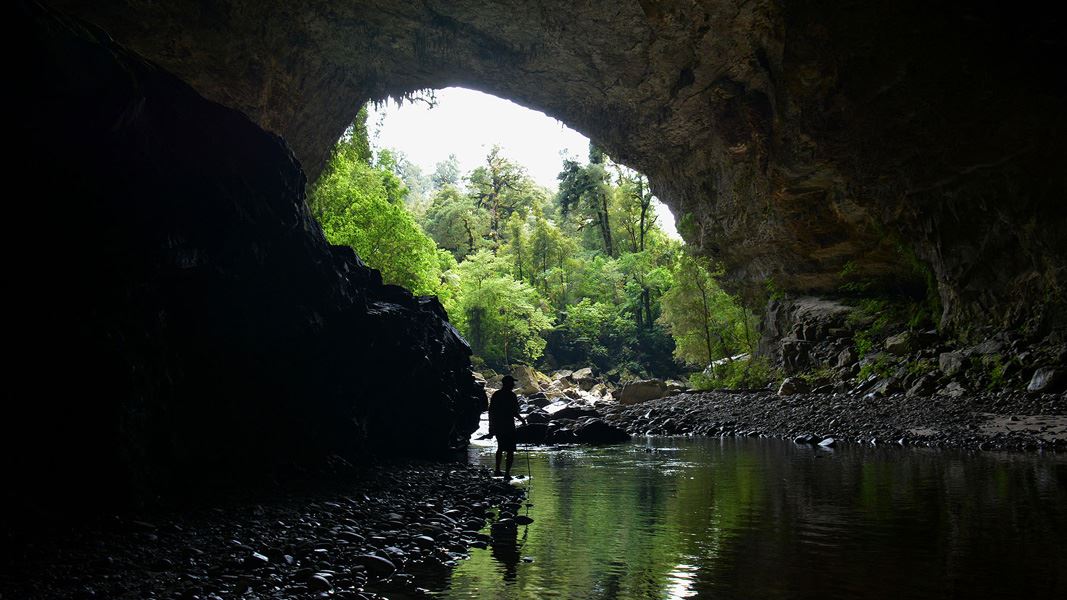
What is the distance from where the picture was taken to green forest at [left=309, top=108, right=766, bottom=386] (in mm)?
33219

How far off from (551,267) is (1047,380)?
48.4 m

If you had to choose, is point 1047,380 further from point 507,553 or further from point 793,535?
point 507,553

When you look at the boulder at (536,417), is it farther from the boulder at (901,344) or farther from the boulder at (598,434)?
the boulder at (901,344)

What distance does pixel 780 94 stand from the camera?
22125 mm

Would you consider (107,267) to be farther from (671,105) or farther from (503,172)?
(503,172)

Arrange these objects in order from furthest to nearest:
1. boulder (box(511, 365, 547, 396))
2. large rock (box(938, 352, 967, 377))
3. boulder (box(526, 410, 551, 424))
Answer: boulder (box(511, 365, 547, 396))
boulder (box(526, 410, 551, 424))
large rock (box(938, 352, 967, 377))

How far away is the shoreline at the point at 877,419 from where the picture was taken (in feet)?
46.3

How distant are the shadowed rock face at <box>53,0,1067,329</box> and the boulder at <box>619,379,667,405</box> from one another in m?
8.15

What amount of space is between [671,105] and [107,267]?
76.1 ft

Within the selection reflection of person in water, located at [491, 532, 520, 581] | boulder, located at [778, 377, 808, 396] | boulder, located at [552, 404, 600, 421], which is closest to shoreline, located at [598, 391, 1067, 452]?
boulder, located at [778, 377, 808, 396]

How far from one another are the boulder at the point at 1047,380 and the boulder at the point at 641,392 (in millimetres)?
18477

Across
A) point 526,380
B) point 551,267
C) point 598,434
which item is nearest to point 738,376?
point 598,434

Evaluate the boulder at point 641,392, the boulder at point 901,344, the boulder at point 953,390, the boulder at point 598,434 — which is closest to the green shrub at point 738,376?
the boulder at point 641,392

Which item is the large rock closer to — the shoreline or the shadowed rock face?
the shoreline
